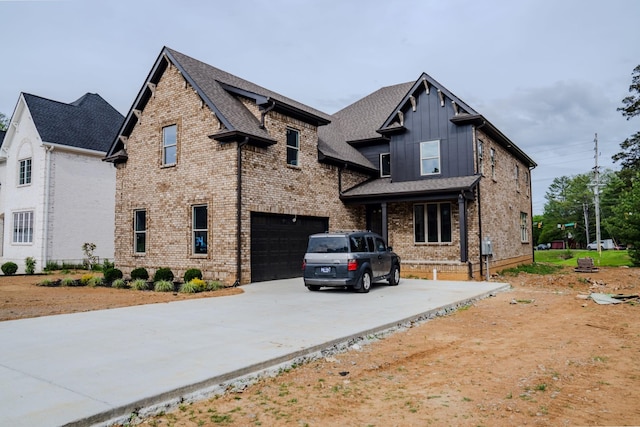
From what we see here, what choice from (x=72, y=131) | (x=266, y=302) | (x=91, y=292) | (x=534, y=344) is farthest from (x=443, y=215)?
(x=72, y=131)

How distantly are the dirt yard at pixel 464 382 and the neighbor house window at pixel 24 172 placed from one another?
18600 millimetres

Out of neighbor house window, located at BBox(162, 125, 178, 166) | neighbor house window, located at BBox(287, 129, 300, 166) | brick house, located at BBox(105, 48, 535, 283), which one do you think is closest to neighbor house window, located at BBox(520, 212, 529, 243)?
brick house, located at BBox(105, 48, 535, 283)

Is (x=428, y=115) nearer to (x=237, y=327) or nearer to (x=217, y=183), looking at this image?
(x=217, y=183)

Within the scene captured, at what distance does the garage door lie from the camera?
16016 mm

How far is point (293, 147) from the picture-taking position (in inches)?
702

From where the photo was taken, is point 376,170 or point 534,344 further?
point 376,170

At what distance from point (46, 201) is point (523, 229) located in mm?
27426

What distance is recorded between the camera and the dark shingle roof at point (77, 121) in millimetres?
24516

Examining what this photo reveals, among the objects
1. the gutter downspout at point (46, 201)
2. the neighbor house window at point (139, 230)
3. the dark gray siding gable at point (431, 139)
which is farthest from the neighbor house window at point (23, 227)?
the dark gray siding gable at point (431, 139)

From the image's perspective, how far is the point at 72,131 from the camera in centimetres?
2556

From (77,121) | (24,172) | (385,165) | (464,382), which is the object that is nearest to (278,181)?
(385,165)

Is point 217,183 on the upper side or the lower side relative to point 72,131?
lower

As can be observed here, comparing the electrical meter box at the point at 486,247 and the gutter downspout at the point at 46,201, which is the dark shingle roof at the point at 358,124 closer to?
the electrical meter box at the point at 486,247

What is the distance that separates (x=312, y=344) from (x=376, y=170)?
56.3 feet
